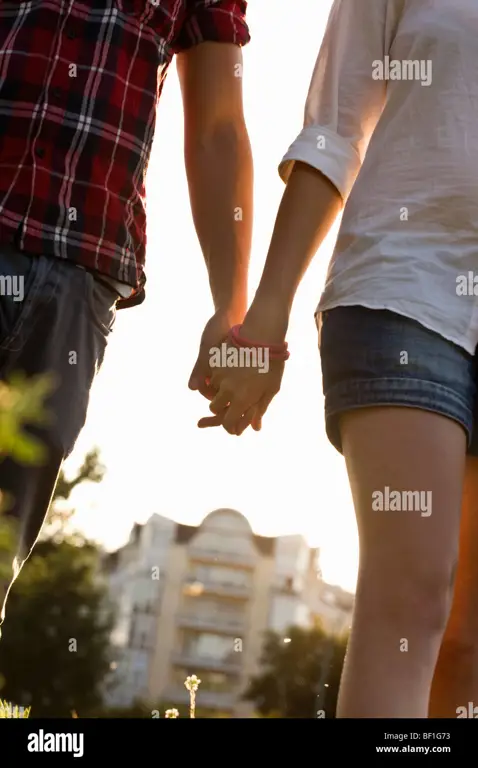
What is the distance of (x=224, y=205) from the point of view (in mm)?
2209

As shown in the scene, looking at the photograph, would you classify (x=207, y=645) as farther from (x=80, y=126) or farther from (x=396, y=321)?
(x=396, y=321)

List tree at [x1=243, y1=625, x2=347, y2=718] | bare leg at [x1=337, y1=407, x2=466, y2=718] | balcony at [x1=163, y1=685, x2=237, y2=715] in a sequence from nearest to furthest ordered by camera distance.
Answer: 1. bare leg at [x1=337, y1=407, x2=466, y2=718]
2. tree at [x1=243, y1=625, x2=347, y2=718]
3. balcony at [x1=163, y1=685, x2=237, y2=715]

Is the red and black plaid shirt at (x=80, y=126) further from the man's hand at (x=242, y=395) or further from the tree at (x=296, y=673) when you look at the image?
the tree at (x=296, y=673)

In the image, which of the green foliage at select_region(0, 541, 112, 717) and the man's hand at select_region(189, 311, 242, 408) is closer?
the man's hand at select_region(189, 311, 242, 408)

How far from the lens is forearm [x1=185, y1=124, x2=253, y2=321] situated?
2182 millimetres

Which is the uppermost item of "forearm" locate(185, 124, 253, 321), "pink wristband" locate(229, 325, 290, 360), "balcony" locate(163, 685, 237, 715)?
"balcony" locate(163, 685, 237, 715)

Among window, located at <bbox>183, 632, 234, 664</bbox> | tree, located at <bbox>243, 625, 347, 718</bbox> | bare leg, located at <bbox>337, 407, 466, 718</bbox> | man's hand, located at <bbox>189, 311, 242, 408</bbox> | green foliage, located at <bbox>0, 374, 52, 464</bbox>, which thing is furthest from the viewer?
window, located at <bbox>183, 632, 234, 664</bbox>

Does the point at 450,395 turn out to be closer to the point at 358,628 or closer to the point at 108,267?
the point at 358,628

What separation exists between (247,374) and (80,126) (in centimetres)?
52

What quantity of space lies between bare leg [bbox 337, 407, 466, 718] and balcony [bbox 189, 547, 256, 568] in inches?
1646

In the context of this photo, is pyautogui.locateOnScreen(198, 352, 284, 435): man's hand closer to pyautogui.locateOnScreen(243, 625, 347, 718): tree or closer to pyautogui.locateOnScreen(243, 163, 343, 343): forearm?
pyautogui.locateOnScreen(243, 163, 343, 343): forearm

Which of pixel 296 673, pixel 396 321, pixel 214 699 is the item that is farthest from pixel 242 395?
pixel 214 699
